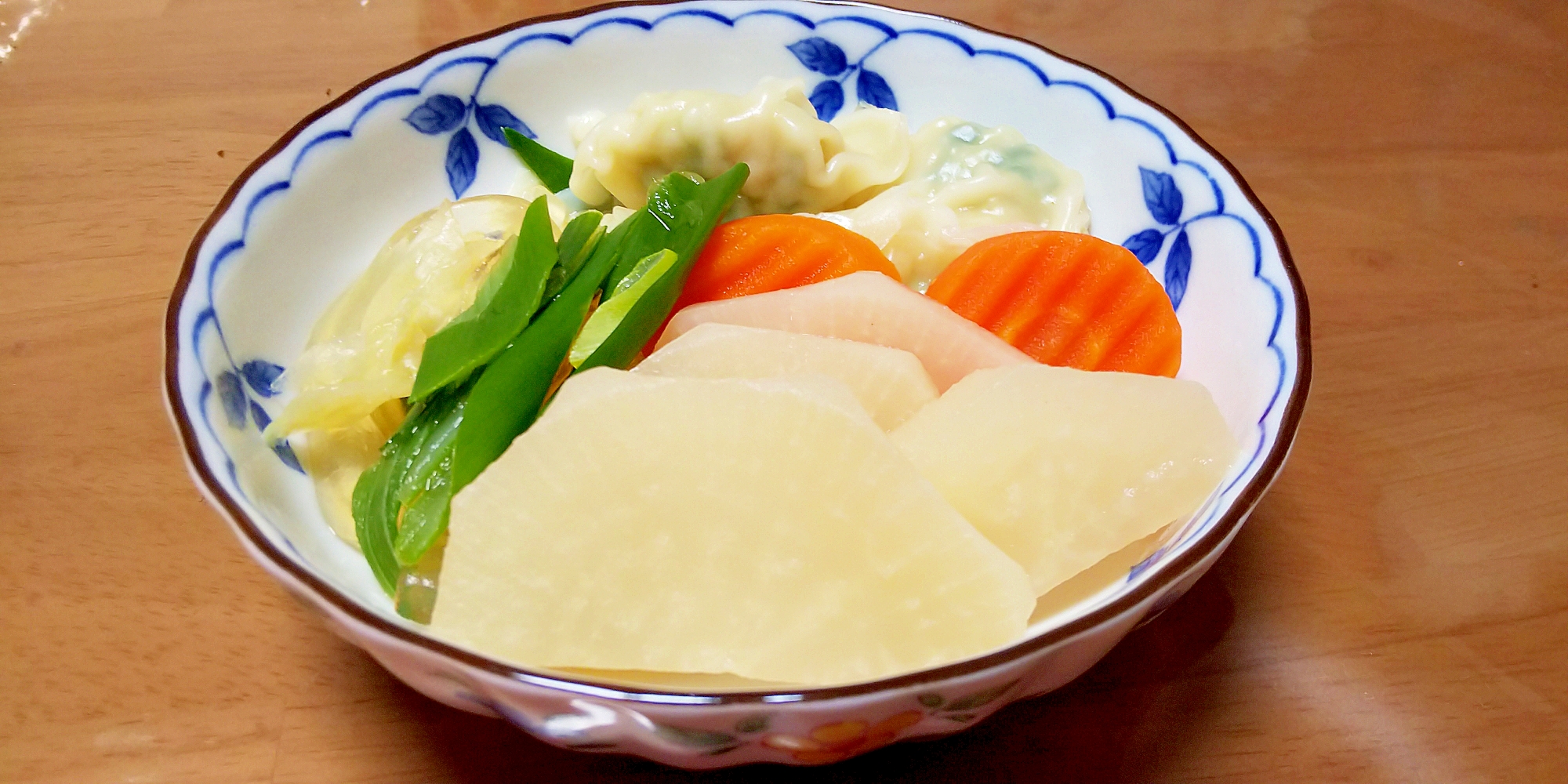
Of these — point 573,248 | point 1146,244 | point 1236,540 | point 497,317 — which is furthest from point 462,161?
point 1236,540

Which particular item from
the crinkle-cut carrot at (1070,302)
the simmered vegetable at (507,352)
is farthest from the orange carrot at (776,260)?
the crinkle-cut carrot at (1070,302)

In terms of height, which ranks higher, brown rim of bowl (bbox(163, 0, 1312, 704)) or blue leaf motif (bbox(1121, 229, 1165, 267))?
brown rim of bowl (bbox(163, 0, 1312, 704))

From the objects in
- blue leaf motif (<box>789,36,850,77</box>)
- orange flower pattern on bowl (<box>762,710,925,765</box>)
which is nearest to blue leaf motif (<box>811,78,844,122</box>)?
blue leaf motif (<box>789,36,850,77</box>)

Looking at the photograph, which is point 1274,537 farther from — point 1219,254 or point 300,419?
point 300,419

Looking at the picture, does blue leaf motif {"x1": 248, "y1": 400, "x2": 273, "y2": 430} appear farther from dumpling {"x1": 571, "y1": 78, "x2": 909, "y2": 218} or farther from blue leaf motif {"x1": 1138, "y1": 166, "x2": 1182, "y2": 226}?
blue leaf motif {"x1": 1138, "y1": 166, "x2": 1182, "y2": 226}

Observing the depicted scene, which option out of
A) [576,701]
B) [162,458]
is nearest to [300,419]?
[162,458]
